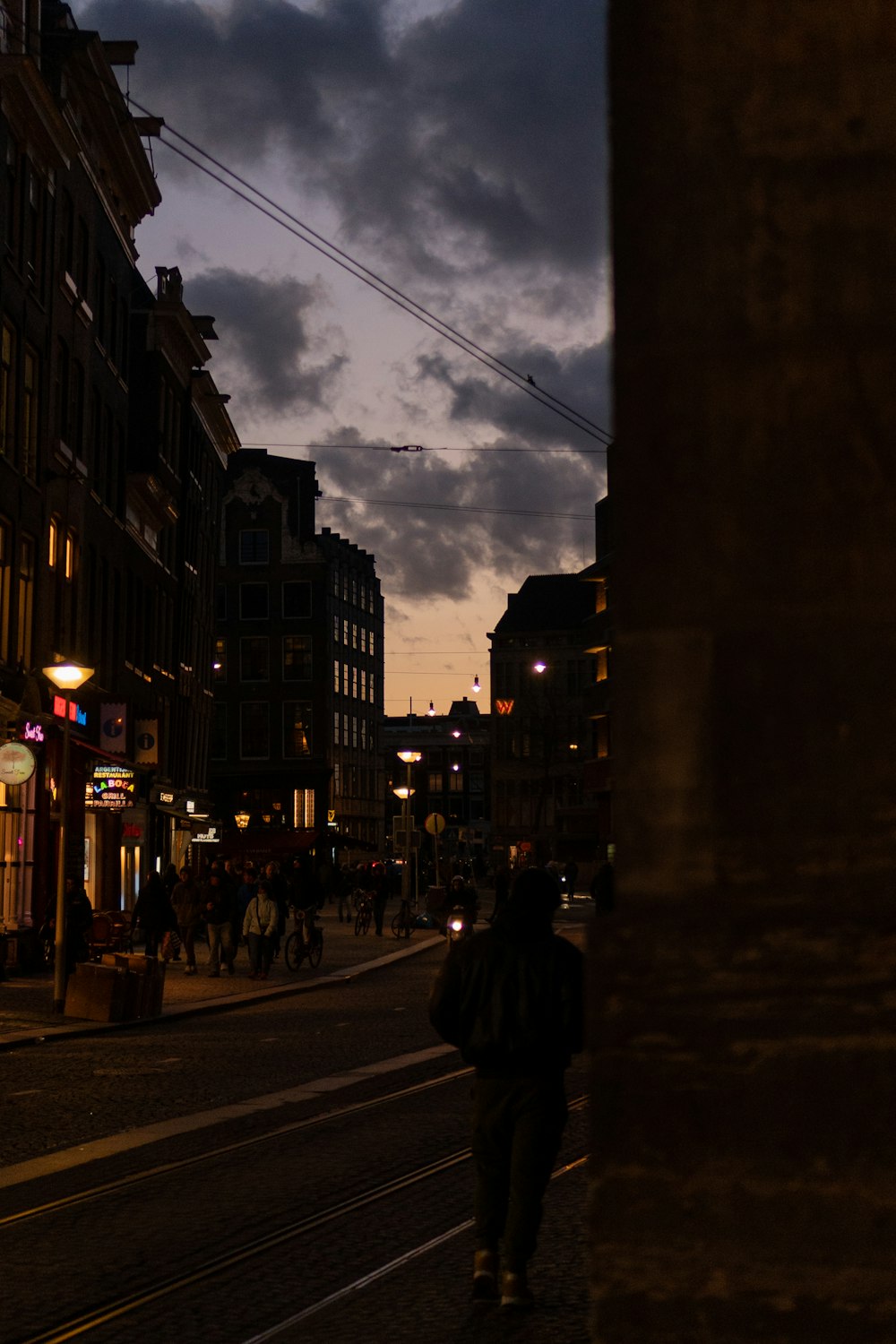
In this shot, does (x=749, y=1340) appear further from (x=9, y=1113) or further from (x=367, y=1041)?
(x=367, y=1041)

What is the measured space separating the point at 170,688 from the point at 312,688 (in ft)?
137

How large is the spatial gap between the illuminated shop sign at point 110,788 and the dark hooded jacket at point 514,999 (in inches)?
939

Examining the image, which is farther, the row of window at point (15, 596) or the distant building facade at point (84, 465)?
the distant building facade at point (84, 465)

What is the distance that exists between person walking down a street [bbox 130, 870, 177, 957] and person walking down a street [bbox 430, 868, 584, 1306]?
19992mm

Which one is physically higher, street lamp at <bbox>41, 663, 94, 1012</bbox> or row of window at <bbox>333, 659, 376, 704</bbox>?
row of window at <bbox>333, 659, 376, 704</bbox>

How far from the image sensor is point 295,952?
29.2 meters

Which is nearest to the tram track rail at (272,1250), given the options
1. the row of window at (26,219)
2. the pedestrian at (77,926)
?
the pedestrian at (77,926)

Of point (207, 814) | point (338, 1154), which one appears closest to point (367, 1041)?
point (338, 1154)

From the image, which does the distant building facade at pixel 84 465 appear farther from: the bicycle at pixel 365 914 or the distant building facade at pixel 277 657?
the distant building facade at pixel 277 657

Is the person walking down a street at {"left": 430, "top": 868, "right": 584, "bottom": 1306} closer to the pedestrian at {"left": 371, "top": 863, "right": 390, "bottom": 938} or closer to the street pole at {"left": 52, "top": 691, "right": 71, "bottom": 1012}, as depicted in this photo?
the street pole at {"left": 52, "top": 691, "right": 71, "bottom": 1012}

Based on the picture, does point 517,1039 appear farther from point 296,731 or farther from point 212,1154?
point 296,731

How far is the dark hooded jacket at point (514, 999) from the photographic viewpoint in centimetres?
629

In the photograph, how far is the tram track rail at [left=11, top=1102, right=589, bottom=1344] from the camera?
6254 millimetres

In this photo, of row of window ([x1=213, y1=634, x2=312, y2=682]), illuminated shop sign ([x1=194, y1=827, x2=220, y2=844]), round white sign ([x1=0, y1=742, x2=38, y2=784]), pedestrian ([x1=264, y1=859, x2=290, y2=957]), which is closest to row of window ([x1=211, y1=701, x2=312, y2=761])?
row of window ([x1=213, y1=634, x2=312, y2=682])
